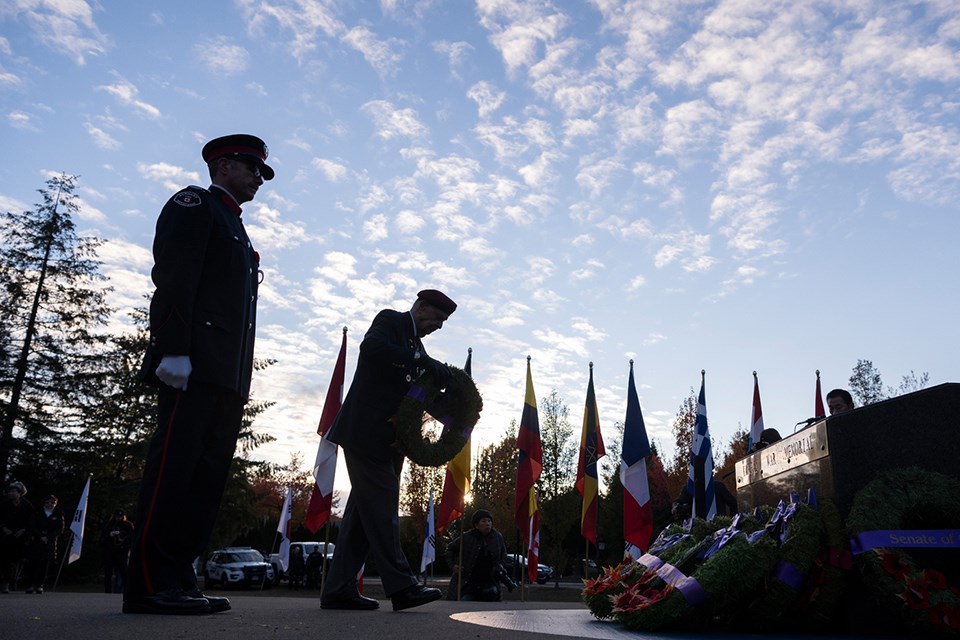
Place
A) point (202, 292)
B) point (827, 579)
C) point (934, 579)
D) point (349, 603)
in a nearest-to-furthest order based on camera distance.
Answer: point (934, 579) < point (827, 579) < point (202, 292) < point (349, 603)

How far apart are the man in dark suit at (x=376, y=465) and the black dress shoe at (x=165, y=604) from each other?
1.33 meters

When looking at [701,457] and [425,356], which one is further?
[701,457]

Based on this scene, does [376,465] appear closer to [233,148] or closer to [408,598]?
[408,598]

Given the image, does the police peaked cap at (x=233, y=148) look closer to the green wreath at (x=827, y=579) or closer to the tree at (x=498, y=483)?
the green wreath at (x=827, y=579)

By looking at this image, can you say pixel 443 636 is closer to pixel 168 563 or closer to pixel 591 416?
pixel 168 563

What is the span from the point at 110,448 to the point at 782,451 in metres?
30.6

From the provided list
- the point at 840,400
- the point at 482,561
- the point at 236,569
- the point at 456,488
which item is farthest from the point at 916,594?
the point at 236,569

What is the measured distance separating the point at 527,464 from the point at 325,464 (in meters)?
3.67

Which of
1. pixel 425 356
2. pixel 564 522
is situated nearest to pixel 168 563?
pixel 425 356

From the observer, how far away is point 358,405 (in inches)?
203

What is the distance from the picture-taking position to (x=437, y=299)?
566 centimetres

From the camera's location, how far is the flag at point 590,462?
590 inches

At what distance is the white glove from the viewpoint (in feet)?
12.3

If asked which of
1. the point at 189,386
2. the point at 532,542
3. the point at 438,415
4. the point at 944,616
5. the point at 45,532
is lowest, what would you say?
the point at 944,616
